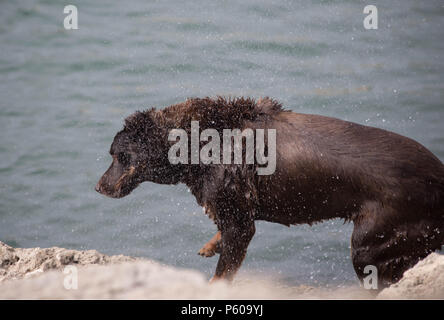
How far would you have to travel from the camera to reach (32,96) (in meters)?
14.1

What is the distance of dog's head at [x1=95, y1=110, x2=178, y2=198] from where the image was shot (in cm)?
651

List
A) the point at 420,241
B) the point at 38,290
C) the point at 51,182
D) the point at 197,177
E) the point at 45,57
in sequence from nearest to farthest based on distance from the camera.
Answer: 1. the point at 38,290
2. the point at 420,241
3. the point at 197,177
4. the point at 51,182
5. the point at 45,57

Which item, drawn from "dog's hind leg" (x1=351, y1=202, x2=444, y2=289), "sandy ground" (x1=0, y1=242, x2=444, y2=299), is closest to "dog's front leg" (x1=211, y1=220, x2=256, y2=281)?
"sandy ground" (x1=0, y1=242, x2=444, y2=299)

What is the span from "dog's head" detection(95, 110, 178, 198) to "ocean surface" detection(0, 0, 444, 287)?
2.94 metres

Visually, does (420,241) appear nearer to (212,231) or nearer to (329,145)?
(329,145)

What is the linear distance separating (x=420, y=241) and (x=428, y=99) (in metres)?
7.60

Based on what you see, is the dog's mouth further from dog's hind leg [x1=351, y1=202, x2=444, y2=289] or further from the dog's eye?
dog's hind leg [x1=351, y1=202, x2=444, y2=289]

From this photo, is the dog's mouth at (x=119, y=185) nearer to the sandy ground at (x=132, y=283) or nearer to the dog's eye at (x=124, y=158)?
the dog's eye at (x=124, y=158)

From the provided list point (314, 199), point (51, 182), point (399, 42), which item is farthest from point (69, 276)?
point (399, 42)

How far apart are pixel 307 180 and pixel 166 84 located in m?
7.80

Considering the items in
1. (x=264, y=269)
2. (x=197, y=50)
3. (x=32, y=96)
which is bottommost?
(x=264, y=269)

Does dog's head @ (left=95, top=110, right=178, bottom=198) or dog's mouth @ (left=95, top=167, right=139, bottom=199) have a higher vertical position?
dog's head @ (left=95, top=110, right=178, bottom=198)

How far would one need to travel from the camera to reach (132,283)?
477 centimetres

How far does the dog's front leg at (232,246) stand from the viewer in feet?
20.3
